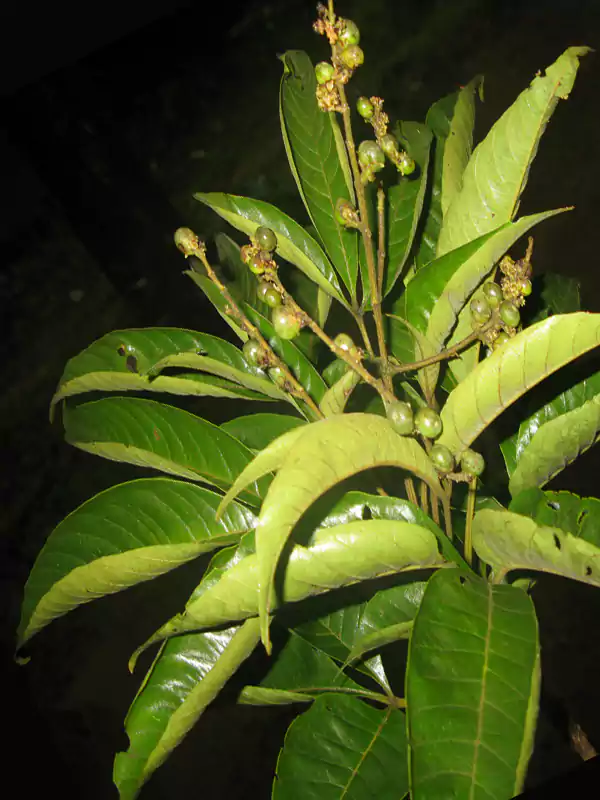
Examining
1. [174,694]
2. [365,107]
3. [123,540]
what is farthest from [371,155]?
[174,694]

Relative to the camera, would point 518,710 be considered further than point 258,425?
No

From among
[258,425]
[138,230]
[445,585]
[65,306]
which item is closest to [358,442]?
[445,585]

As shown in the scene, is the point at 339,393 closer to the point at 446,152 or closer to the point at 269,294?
the point at 269,294

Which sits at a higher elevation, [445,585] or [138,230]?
[138,230]

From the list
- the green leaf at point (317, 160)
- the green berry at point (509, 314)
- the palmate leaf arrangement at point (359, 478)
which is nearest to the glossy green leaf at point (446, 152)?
the palmate leaf arrangement at point (359, 478)

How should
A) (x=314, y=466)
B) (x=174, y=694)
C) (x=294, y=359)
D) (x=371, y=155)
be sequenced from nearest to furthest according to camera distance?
(x=314, y=466) → (x=371, y=155) → (x=174, y=694) → (x=294, y=359)

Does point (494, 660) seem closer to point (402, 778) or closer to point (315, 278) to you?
point (402, 778)

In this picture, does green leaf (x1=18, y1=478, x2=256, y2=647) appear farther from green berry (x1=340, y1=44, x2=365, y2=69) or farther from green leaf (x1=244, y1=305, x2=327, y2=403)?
green berry (x1=340, y1=44, x2=365, y2=69)
